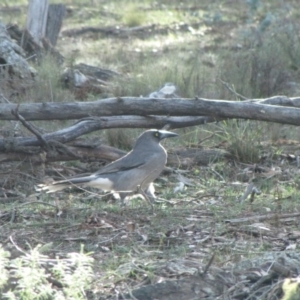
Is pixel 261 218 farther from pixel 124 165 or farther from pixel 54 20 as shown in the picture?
pixel 54 20

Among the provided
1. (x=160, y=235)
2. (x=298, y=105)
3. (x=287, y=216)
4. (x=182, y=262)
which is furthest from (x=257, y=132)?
(x=182, y=262)

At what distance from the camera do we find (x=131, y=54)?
15.3m

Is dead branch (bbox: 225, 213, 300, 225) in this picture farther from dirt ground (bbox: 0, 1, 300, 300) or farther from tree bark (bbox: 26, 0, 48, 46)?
tree bark (bbox: 26, 0, 48, 46)

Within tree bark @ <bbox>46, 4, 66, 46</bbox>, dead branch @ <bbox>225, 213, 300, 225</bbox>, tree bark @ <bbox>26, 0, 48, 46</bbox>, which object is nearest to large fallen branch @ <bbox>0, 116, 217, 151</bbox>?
dead branch @ <bbox>225, 213, 300, 225</bbox>

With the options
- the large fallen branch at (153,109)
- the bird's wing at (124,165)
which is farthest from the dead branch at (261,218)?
the large fallen branch at (153,109)

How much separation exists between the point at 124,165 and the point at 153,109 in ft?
1.93

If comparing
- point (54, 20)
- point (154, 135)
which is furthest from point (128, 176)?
point (54, 20)

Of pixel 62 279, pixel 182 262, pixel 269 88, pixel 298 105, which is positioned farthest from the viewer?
pixel 269 88

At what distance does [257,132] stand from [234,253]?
360cm

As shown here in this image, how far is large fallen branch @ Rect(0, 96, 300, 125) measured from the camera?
7836 mm

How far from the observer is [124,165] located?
770 cm

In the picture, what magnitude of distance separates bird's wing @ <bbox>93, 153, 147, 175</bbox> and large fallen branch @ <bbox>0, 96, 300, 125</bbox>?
0.43m

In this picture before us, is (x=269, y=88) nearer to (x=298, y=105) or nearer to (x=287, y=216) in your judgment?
(x=298, y=105)

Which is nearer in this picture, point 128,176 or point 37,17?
point 128,176
